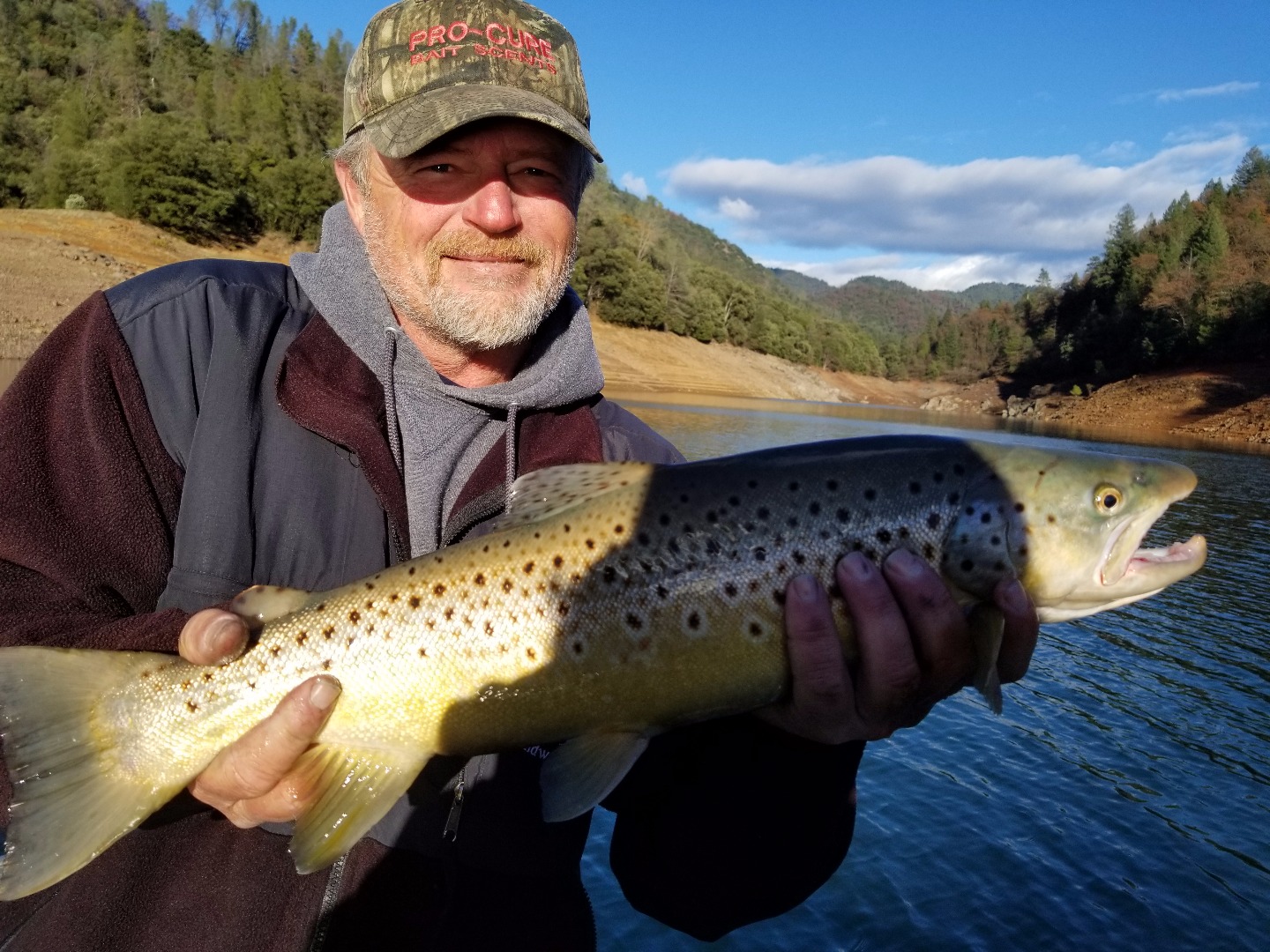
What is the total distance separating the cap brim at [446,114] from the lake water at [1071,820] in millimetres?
2465

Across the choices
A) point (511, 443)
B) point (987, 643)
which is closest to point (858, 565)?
point (987, 643)

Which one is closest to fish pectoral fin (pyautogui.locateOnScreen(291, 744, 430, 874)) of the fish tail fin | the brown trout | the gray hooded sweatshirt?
the brown trout

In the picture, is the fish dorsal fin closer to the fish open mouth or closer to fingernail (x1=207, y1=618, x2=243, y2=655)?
fingernail (x1=207, y1=618, x2=243, y2=655)

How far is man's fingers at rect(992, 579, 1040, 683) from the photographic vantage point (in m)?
2.47

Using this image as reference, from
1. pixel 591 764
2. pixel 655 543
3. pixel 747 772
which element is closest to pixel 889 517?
pixel 655 543

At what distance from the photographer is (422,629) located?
97.4 inches

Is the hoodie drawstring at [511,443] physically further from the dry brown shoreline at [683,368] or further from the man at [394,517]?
the dry brown shoreline at [683,368]

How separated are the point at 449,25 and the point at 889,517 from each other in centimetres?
228

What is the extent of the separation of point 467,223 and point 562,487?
3.54ft

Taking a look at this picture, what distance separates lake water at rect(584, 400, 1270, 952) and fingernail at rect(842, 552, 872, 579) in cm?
87

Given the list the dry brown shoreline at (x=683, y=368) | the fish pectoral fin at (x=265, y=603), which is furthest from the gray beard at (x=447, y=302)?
the dry brown shoreline at (x=683, y=368)

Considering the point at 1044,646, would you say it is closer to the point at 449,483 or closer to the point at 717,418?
the point at 449,483

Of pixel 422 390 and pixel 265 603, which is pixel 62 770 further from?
pixel 422 390

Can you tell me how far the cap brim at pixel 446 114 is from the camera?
287 centimetres
